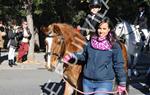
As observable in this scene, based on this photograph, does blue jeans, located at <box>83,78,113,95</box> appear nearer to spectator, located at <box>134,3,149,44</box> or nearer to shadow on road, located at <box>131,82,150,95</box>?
shadow on road, located at <box>131,82,150,95</box>

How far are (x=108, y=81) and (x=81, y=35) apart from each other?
223 centimetres

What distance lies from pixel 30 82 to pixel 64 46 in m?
6.01

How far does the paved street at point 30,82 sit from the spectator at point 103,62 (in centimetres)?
483

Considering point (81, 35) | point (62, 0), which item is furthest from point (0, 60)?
point (81, 35)

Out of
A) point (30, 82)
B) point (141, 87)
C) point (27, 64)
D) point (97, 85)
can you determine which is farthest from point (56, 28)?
point (27, 64)

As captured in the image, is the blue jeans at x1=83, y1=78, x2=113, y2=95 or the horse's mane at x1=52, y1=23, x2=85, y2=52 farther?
the horse's mane at x1=52, y1=23, x2=85, y2=52

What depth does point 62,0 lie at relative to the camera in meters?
23.8

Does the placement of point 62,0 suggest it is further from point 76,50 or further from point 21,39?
point 76,50

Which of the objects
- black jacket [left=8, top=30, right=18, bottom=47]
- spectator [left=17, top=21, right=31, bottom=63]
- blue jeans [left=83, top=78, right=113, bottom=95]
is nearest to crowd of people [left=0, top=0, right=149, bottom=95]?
blue jeans [left=83, top=78, right=113, bottom=95]

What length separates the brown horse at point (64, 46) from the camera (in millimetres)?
7973

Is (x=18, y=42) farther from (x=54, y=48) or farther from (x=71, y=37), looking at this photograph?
(x=54, y=48)

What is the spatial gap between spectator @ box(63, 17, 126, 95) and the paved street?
4.83 meters

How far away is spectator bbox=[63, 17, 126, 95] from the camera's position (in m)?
6.46

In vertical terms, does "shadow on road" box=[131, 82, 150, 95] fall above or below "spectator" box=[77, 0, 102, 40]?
below
